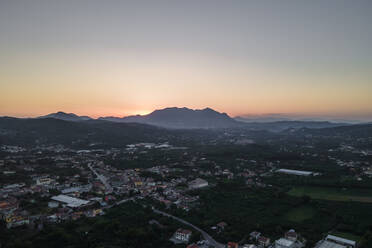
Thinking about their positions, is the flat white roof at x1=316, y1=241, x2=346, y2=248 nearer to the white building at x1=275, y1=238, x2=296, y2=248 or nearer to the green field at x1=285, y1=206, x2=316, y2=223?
the white building at x1=275, y1=238, x2=296, y2=248

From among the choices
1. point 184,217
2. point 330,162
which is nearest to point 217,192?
point 184,217

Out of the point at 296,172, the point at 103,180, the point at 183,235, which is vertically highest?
the point at 183,235

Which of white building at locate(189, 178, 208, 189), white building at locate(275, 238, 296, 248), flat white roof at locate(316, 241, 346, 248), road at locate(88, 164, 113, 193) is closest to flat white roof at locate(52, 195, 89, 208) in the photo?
road at locate(88, 164, 113, 193)

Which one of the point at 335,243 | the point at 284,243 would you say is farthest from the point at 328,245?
the point at 284,243

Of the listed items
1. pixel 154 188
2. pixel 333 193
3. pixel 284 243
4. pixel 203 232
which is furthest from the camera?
pixel 154 188

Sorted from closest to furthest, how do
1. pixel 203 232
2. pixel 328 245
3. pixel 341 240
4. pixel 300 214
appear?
1. pixel 328 245
2. pixel 341 240
3. pixel 203 232
4. pixel 300 214

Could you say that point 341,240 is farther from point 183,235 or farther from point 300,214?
point 183,235
